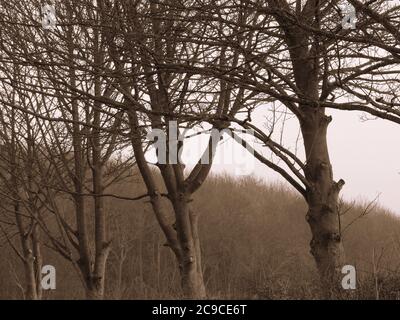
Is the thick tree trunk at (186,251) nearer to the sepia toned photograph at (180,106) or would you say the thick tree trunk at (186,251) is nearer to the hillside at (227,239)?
the sepia toned photograph at (180,106)

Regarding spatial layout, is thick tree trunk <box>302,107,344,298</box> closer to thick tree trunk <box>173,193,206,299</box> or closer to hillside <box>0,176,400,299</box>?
thick tree trunk <box>173,193,206,299</box>

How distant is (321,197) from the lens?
7168mm

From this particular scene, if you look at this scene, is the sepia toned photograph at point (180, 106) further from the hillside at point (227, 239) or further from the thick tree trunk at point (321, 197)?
the hillside at point (227, 239)

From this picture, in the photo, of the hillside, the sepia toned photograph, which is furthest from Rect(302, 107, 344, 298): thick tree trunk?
the hillside

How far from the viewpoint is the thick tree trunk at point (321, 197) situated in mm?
6996

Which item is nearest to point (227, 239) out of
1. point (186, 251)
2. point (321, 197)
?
point (186, 251)

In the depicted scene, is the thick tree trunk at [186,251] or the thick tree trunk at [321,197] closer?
the thick tree trunk at [321,197]

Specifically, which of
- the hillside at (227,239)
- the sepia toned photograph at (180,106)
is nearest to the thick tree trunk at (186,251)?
the sepia toned photograph at (180,106)

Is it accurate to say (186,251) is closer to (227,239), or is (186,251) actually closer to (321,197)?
(321,197)

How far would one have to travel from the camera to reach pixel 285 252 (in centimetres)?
2052

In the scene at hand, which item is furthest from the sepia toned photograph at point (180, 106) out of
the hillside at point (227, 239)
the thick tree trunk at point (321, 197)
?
the hillside at point (227, 239)

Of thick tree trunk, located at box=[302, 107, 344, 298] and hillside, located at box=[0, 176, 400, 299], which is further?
hillside, located at box=[0, 176, 400, 299]

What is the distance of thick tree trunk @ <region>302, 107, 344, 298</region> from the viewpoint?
6996 millimetres
